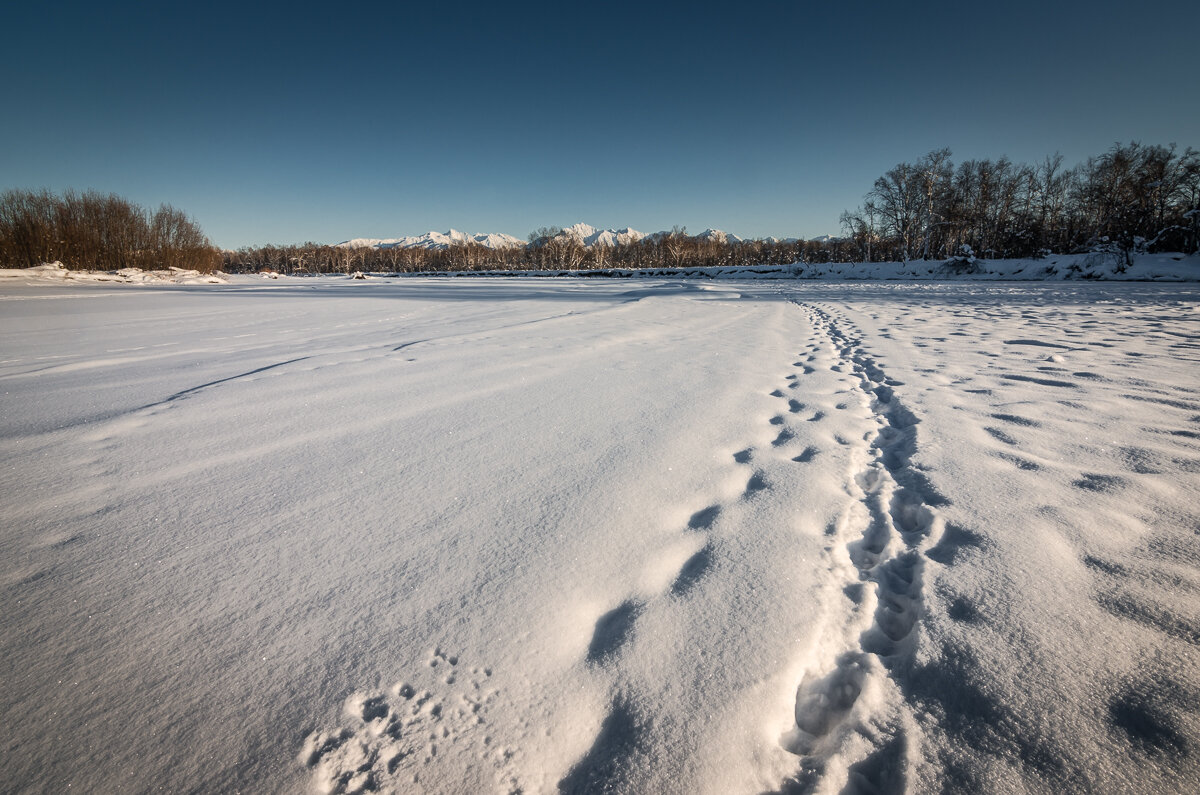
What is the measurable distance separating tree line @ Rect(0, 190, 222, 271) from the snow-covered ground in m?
34.7

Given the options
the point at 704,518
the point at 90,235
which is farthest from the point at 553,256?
the point at 704,518

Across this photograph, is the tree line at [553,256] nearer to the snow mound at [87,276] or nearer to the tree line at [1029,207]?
the tree line at [1029,207]

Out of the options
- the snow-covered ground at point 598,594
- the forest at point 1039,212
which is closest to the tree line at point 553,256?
the forest at point 1039,212

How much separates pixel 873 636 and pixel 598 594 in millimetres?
583

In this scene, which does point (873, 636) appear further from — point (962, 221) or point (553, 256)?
point (553, 256)

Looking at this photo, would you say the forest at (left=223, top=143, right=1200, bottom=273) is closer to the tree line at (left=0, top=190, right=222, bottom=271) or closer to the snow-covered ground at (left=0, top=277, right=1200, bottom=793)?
the snow-covered ground at (left=0, top=277, right=1200, bottom=793)

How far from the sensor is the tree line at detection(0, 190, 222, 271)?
74.7 ft

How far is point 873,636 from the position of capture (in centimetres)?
91

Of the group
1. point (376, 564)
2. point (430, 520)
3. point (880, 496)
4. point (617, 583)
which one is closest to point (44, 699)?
point (376, 564)

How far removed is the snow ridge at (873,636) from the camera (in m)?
0.69

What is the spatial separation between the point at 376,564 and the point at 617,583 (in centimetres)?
59

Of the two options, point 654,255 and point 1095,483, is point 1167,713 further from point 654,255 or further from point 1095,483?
point 654,255

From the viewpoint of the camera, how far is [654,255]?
5638 cm

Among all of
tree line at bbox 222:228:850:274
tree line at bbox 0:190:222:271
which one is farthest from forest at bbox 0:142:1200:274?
tree line at bbox 222:228:850:274
